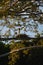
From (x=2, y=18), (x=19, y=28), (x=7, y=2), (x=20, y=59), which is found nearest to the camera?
(x=7, y=2)

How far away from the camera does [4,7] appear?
244 inches

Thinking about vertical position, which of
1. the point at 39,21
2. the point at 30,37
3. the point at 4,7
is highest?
the point at 4,7

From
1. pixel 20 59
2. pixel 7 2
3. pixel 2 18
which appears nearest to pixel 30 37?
pixel 2 18

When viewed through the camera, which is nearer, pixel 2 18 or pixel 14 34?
pixel 2 18

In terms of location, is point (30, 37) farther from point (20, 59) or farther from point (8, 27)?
A: point (20, 59)

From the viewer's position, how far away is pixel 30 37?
7391mm

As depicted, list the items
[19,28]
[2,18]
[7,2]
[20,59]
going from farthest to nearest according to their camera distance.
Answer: [20,59] → [19,28] → [2,18] → [7,2]

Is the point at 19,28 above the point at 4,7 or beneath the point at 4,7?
beneath

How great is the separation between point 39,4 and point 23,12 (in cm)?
61

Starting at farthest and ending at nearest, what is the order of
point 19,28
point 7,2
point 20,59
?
point 20,59
point 19,28
point 7,2

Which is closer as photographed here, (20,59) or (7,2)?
(7,2)

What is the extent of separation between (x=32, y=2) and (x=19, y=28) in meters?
0.96

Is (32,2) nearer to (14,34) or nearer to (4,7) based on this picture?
(4,7)

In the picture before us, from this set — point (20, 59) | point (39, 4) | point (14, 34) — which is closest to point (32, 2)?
point (39, 4)
